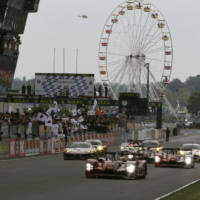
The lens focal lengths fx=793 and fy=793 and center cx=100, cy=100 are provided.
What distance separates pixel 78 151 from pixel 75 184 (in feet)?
67.2

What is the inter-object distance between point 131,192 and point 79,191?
149cm

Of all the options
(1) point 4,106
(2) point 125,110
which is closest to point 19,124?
(2) point 125,110

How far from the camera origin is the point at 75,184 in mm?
25375

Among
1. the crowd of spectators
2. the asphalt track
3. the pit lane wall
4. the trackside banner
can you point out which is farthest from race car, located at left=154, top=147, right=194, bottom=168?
the trackside banner

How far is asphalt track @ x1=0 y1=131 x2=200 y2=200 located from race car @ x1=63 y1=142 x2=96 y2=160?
32.2ft

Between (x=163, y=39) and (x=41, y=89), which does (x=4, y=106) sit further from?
(x=163, y=39)

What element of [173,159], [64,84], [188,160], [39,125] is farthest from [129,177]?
[64,84]

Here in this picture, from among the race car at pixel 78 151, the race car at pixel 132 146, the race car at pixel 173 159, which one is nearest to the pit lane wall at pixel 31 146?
the race car at pixel 78 151

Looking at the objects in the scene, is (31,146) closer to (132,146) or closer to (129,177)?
(132,146)

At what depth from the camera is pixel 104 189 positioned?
2347cm

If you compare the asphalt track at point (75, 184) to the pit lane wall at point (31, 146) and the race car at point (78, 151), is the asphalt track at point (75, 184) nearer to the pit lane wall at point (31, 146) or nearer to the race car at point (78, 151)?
the pit lane wall at point (31, 146)

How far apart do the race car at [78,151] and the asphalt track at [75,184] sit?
32.2 feet

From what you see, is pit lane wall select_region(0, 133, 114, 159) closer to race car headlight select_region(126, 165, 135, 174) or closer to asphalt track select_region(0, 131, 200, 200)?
asphalt track select_region(0, 131, 200, 200)

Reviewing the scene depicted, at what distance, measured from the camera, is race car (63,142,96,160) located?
4544 cm
